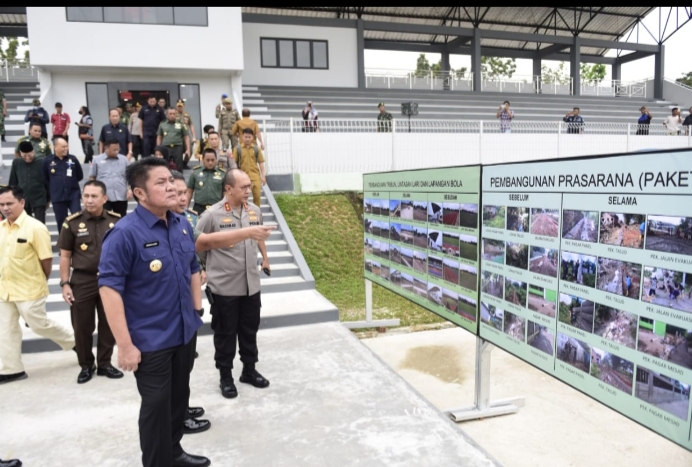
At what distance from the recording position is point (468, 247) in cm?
389

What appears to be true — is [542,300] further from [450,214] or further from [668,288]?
[450,214]

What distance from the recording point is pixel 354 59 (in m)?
25.1

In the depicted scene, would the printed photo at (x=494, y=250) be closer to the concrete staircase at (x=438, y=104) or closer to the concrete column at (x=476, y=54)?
the concrete staircase at (x=438, y=104)

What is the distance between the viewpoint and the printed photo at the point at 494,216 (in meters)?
3.45

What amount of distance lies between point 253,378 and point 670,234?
3262 mm

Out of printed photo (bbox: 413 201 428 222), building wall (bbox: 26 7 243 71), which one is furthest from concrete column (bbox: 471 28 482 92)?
printed photo (bbox: 413 201 428 222)

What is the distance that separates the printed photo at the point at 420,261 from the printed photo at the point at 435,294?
0.56 ft

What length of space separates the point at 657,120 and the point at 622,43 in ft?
27.3

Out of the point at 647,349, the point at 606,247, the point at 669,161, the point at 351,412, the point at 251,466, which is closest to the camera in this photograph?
the point at 669,161

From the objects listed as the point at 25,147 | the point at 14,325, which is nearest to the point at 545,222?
the point at 14,325

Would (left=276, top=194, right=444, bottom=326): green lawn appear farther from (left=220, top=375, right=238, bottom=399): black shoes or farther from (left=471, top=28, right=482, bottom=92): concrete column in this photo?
(left=471, top=28, right=482, bottom=92): concrete column

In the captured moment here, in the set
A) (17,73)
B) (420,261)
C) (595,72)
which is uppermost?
(595,72)
